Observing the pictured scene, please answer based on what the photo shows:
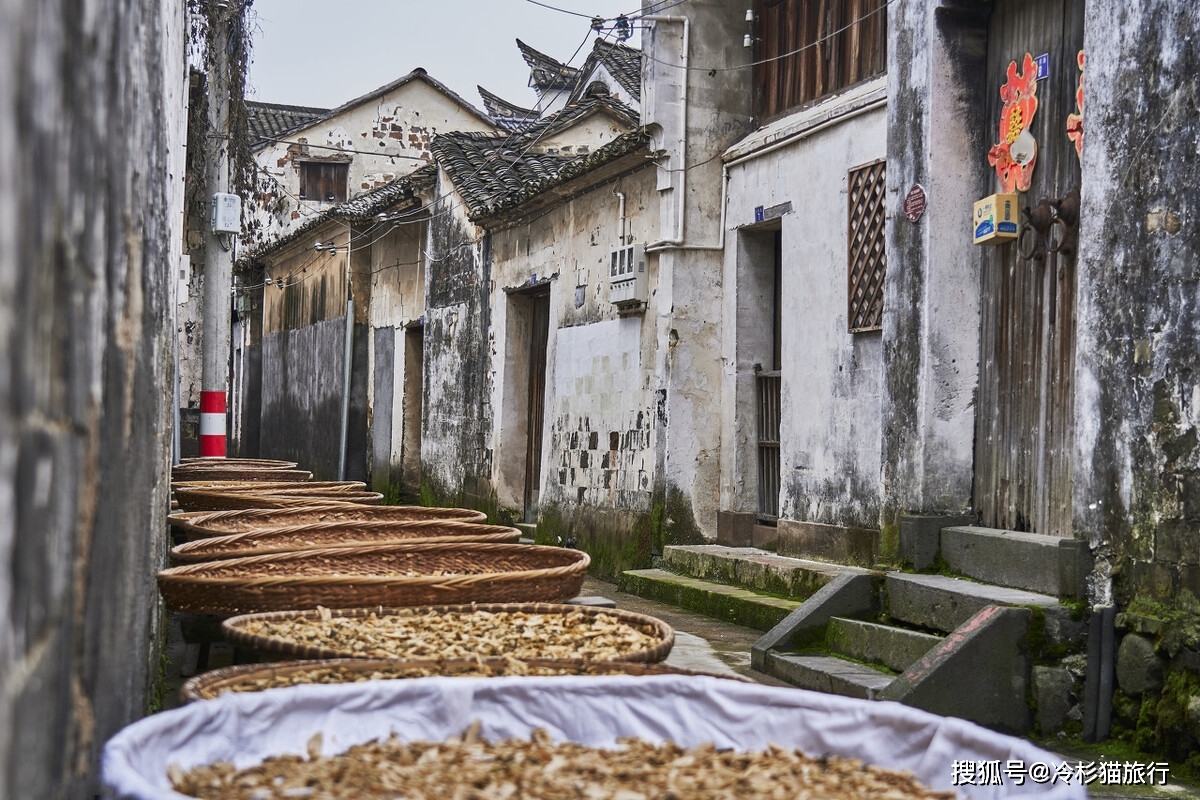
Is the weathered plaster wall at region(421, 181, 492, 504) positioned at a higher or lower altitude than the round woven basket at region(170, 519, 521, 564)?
higher

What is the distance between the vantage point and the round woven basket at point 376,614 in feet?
8.76

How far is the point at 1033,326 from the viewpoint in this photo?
19.5 feet

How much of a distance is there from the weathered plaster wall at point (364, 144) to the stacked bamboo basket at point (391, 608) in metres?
19.7

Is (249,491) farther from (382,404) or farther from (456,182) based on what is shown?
(382,404)

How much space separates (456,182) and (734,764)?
12.0 m

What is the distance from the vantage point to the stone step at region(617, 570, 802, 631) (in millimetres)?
7254

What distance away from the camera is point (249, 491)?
6.91 meters

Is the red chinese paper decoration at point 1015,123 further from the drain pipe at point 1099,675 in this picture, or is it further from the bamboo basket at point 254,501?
the bamboo basket at point 254,501

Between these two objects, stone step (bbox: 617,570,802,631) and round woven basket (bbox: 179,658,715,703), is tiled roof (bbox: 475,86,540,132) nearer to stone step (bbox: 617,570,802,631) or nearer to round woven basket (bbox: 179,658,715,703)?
stone step (bbox: 617,570,802,631)

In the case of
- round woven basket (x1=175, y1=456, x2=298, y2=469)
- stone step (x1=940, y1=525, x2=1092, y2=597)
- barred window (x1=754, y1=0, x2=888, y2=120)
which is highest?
barred window (x1=754, y1=0, x2=888, y2=120)

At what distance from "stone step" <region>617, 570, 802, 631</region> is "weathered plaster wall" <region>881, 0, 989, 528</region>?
1.00 m

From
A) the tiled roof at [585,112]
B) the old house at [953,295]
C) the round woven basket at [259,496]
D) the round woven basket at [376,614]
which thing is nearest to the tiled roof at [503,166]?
the tiled roof at [585,112]

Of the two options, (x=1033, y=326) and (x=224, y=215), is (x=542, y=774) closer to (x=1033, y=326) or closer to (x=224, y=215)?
(x=1033, y=326)

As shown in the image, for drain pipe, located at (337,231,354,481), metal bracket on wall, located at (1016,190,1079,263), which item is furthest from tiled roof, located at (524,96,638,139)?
metal bracket on wall, located at (1016,190,1079,263)
